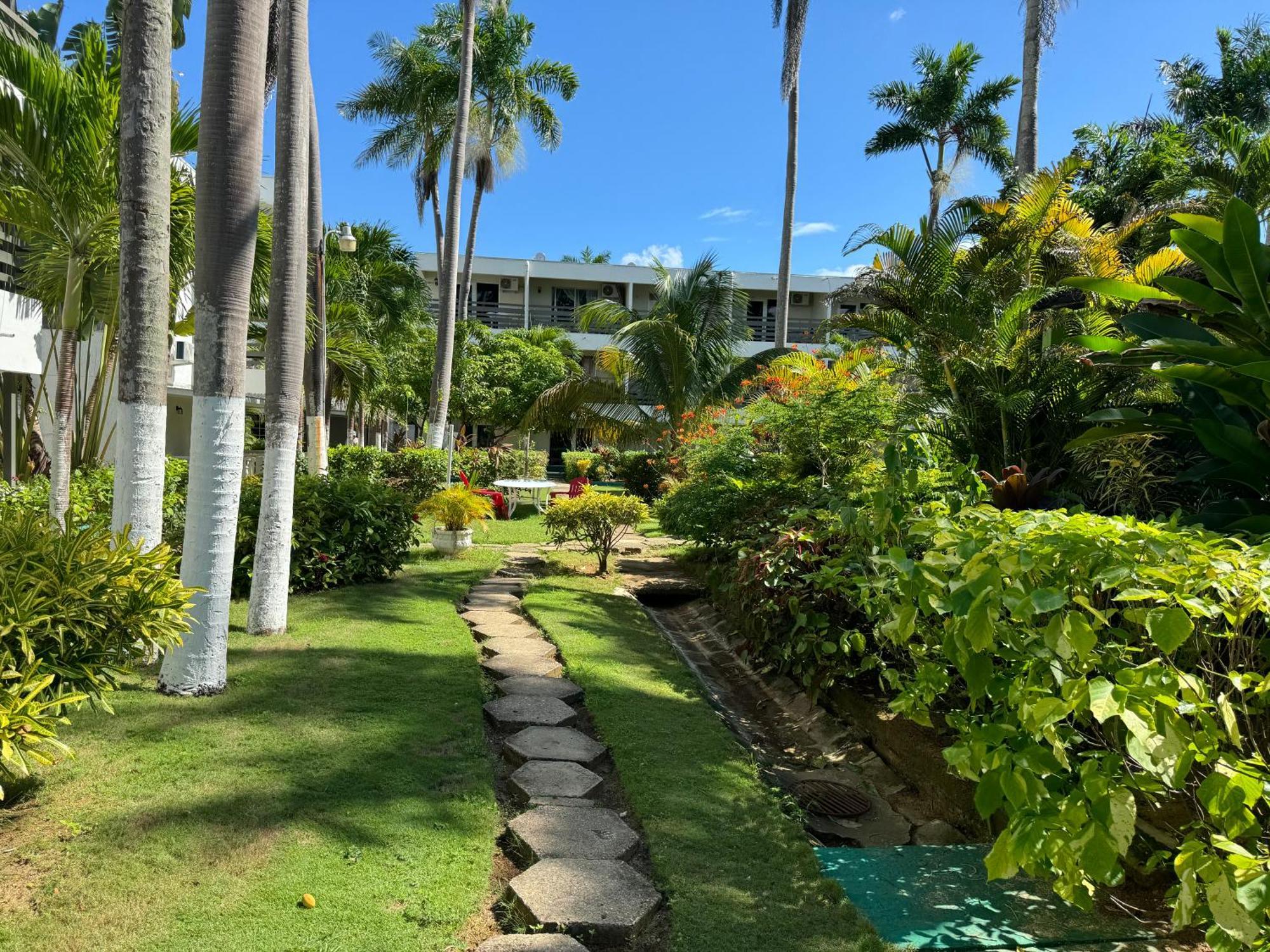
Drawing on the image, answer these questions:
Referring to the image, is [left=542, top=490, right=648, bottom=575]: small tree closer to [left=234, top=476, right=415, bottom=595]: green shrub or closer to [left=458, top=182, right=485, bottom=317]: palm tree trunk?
[left=234, top=476, right=415, bottom=595]: green shrub

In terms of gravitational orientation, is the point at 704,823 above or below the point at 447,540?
below

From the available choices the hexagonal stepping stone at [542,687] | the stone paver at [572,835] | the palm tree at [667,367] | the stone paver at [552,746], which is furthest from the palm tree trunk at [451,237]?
the stone paver at [572,835]

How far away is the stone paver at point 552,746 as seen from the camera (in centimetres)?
452

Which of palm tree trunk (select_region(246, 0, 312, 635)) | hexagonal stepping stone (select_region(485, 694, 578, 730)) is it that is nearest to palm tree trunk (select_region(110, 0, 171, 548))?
palm tree trunk (select_region(246, 0, 312, 635))

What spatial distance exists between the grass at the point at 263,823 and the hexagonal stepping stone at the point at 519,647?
38.4 inches

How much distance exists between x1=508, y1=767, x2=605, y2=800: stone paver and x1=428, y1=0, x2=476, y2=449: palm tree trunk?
11.8 meters

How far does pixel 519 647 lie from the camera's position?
6.71 meters

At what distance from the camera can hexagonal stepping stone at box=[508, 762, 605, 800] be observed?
4.09 m

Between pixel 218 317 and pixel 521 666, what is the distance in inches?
124

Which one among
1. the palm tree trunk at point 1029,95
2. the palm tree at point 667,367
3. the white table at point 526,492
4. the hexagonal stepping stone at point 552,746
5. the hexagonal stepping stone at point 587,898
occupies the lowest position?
the hexagonal stepping stone at point 587,898

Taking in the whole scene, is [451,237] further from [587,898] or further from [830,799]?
[587,898]

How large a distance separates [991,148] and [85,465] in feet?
83.5

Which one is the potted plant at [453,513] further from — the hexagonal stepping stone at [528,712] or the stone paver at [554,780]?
the stone paver at [554,780]

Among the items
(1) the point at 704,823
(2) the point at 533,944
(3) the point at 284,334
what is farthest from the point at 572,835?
(3) the point at 284,334
